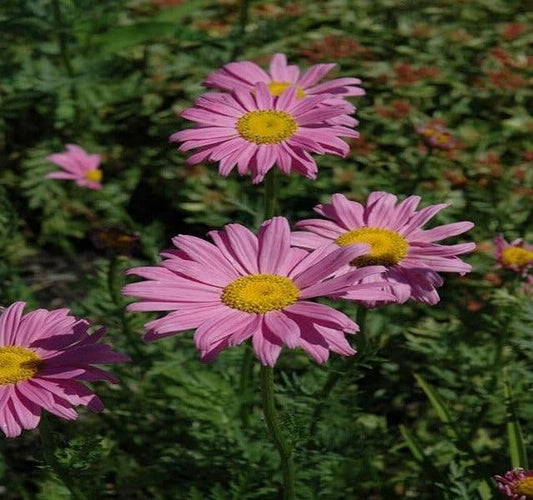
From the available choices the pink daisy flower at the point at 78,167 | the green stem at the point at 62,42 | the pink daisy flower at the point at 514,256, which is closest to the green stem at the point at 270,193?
the pink daisy flower at the point at 514,256

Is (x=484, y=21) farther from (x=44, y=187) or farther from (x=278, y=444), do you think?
(x=278, y=444)

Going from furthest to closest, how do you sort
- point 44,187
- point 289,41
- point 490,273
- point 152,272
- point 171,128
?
1. point 289,41
2. point 171,128
3. point 44,187
4. point 490,273
5. point 152,272

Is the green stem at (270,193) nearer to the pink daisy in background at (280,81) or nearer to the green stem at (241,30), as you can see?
the pink daisy in background at (280,81)

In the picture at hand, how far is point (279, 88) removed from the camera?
7.16ft

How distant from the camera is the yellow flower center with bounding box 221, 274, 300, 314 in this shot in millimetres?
1450

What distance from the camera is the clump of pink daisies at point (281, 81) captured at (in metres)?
2.08

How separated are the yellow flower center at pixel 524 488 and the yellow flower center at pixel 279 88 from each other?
90 cm

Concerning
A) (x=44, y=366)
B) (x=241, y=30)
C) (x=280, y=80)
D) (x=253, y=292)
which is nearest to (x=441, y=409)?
(x=280, y=80)

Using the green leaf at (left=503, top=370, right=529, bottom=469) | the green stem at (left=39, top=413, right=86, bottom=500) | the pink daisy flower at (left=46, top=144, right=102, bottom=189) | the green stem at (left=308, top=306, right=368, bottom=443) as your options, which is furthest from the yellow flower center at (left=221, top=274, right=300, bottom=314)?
the pink daisy flower at (left=46, top=144, right=102, bottom=189)

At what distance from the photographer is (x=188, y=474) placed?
7.68 ft

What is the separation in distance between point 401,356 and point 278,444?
4.18ft

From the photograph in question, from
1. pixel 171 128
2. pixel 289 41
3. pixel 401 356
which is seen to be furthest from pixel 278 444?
pixel 289 41

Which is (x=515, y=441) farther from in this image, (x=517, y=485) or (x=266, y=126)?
(x=266, y=126)

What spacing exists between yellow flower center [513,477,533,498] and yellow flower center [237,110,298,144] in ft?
2.32
